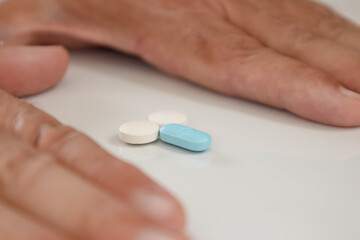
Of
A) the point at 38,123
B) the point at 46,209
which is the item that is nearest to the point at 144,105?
the point at 38,123

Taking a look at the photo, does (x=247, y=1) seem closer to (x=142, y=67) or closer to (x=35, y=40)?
(x=142, y=67)

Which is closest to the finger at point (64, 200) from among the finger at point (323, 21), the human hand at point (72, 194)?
the human hand at point (72, 194)

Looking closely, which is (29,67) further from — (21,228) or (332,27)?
(332,27)

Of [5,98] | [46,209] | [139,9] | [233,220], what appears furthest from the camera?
[139,9]

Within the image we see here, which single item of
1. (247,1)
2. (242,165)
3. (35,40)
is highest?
(247,1)

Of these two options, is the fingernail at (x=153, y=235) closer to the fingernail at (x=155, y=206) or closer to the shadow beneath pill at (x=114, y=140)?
the fingernail at (x=155, y=206)

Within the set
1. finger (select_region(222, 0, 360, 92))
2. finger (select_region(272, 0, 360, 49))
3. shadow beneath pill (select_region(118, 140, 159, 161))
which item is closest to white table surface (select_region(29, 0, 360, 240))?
shadow beneath pill (select_region(118, 140, 159, 161))

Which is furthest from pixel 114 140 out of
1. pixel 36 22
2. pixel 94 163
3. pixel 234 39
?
pixel 36 22
